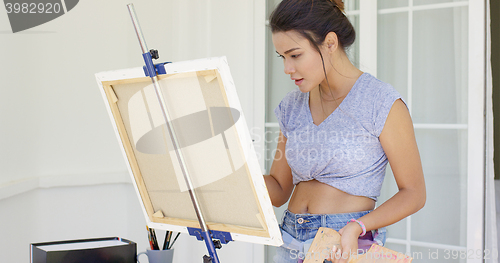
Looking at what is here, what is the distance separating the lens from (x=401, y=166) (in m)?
0.89

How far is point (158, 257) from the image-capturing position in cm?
101

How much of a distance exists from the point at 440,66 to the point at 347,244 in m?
1.33

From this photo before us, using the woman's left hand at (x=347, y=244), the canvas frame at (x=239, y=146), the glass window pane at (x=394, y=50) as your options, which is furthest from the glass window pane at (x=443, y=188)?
the canvas frame at (x=239, y=146)

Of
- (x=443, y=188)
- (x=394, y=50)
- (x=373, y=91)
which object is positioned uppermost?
(x=394, y=50)

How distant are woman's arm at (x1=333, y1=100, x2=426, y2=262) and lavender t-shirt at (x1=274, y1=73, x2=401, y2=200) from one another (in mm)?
24

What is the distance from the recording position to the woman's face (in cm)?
98

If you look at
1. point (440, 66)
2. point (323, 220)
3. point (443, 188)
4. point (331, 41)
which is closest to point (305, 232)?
point (323, 220)

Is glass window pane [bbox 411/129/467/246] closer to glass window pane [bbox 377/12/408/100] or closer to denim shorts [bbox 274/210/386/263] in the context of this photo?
glass window pane [bbox 377/12/408/100]

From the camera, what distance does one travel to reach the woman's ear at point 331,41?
1010mm

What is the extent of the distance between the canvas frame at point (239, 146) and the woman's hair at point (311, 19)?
40 centimetres

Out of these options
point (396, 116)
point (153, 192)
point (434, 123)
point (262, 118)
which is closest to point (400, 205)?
point (396, 116)

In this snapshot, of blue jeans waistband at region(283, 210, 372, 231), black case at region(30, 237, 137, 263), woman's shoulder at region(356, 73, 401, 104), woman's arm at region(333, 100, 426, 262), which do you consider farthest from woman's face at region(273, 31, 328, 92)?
black case at region(30, 237, 137, 263)

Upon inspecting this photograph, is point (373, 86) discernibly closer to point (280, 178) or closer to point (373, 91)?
point (373, 91)

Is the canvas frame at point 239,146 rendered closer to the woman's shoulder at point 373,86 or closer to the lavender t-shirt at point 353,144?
the lavender t-shirt at point 353,144
